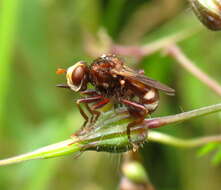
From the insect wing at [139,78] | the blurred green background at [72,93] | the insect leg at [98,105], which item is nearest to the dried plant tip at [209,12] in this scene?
the insect wing at [139,78]

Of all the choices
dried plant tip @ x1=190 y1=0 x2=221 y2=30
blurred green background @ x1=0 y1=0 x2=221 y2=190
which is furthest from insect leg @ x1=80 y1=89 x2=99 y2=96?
blurred green background @ x1=0 y1=0 x2=221 y2=190

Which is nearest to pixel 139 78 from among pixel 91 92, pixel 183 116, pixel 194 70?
pixel 91 92

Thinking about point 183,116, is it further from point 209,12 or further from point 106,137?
point 209,12

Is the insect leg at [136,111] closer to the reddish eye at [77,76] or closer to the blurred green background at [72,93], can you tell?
the reddish eye at [77,76]

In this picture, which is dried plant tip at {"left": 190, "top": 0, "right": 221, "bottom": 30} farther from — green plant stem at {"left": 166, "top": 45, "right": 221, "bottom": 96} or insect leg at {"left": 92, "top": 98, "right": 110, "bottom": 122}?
green plant stem at {"left": 166, "top": 45, "right": 221, "bottom": 96}

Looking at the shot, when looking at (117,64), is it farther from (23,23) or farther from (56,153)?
(23,23)
